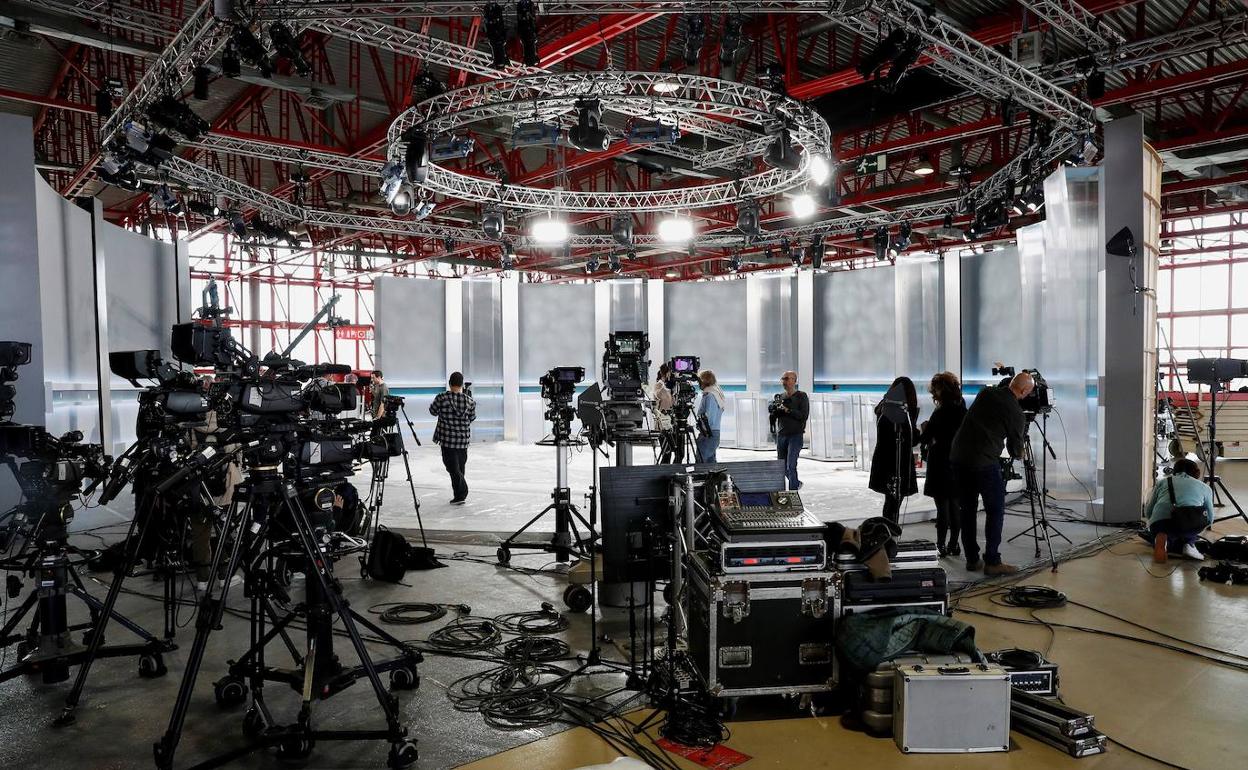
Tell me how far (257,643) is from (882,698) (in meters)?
2.61

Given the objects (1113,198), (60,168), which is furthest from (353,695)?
(60,168)

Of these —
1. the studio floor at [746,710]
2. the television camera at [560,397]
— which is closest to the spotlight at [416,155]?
the television camera at [560,397]

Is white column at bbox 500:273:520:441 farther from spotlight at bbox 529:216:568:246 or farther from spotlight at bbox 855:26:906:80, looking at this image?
spotlight at bbox 855:26:906:80

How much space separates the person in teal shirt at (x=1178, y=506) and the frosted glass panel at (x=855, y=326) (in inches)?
343

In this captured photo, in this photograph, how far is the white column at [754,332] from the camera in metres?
15.9

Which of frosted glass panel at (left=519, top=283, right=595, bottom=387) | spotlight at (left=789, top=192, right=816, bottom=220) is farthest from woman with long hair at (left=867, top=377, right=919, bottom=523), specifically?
frosted glass panel at (left=519, top=283, right=595, bottom=387)

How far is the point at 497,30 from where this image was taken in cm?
606

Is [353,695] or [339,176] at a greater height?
[339,176]

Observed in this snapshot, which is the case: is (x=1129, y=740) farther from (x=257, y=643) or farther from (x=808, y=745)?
(x=257, y=643)

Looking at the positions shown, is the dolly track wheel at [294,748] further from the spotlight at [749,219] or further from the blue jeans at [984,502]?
the spotlight at [749,219]

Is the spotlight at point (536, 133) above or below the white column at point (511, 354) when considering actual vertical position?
above

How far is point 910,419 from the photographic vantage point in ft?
19.1

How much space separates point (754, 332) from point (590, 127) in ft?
30.5

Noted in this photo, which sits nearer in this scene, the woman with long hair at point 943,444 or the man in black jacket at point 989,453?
the man in black jacket at point 989,453
